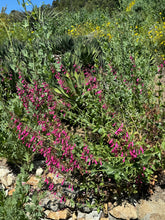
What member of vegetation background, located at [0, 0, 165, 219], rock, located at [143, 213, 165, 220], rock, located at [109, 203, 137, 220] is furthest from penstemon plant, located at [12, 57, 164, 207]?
rock, located at [143, 213, 165, 220]

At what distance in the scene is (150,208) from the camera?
2.12 metres

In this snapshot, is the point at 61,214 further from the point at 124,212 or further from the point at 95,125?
the point at 95,125

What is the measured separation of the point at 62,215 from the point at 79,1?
5880 centimetres

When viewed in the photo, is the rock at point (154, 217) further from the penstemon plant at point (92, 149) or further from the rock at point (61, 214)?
the rock at point (61, 214)

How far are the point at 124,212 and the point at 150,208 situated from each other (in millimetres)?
269

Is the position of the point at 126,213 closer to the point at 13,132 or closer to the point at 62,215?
the point at 62,215

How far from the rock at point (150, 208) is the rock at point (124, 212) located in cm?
6

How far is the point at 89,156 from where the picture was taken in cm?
209

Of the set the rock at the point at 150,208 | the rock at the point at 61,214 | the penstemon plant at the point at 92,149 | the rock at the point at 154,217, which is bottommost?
the rock at the point at 61,214

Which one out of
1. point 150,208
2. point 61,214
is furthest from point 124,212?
point 61,214

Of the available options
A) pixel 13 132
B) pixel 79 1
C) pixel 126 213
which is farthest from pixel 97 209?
pixel 79 1

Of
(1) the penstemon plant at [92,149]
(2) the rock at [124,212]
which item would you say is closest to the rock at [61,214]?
(1) the penstemon plant at [92,149]

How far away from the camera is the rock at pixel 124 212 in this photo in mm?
2107

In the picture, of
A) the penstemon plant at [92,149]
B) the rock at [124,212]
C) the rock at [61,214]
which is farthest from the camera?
the rock at [61,214]
